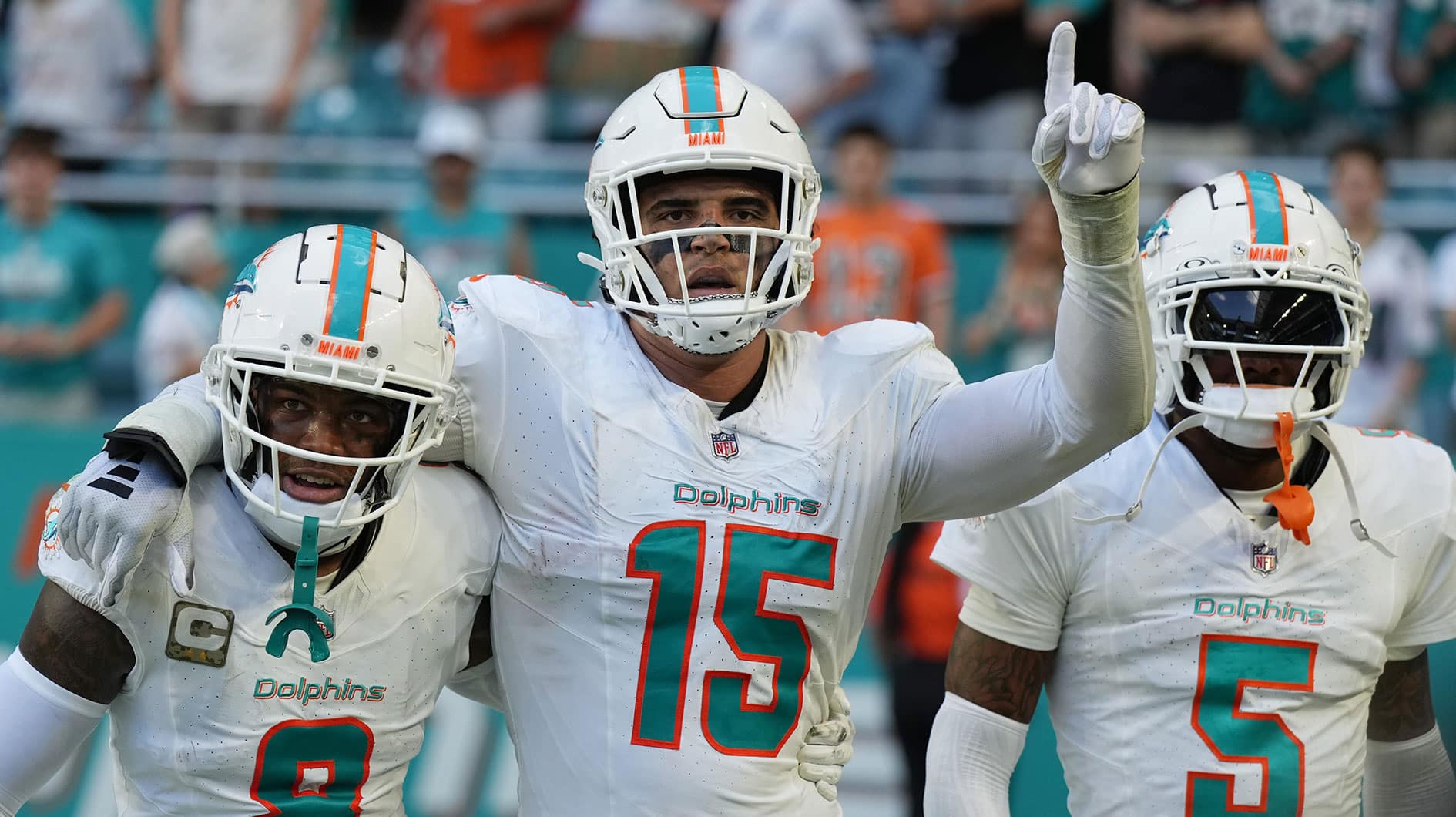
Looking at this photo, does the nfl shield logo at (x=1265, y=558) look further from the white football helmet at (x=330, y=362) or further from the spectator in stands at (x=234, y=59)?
the spectator in stands at (x=234, y=59)

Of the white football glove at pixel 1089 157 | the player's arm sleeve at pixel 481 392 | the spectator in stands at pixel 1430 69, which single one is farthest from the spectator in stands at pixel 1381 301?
the player's arm sleeve at pixel 481 392

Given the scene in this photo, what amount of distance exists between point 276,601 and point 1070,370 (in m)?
1.18

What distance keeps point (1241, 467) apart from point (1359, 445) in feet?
0.89

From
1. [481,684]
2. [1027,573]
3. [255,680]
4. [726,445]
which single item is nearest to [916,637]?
[1027,573]

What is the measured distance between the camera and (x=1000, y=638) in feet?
9.53

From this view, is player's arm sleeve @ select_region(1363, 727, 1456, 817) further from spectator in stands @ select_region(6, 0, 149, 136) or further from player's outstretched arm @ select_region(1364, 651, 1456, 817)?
spectator in stands @ select_region(6, 0, 149, 136)

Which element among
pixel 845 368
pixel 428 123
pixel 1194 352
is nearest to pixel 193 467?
pixel 845 368

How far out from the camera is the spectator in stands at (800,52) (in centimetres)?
661

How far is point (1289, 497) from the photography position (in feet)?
9.43

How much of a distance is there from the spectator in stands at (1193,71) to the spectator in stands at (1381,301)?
58cm

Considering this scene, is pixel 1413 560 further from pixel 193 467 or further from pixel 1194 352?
pixel 193 467

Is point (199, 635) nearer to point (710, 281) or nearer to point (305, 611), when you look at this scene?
point (305, 611)

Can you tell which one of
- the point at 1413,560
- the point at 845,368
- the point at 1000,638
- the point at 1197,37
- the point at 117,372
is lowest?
the point at 1000,638

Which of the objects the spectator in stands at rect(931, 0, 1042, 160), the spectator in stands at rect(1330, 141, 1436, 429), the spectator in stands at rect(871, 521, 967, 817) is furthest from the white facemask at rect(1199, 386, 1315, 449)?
the spectator in stands at rect(931, 0, 1042, 160)
